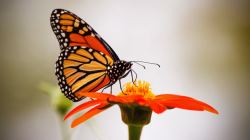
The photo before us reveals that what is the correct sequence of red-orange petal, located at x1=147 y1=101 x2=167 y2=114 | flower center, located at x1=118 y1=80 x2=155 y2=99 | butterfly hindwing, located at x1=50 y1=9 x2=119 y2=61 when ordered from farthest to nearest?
1. butterfly hindwing, located at x1=50 y1=9 x2=119 y2=61
2. flower center, located at x1=118 y1=80 x2=155 y2=99
3. red-orange petal, located at x1=147 y1=101 x2=167 y2=114

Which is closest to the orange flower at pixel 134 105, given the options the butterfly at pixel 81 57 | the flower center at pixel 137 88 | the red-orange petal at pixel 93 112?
the red-orange petal at pixel 93 112

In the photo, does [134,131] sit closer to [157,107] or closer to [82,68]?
[157,107]

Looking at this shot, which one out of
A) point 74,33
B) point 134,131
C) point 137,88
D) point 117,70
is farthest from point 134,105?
point 74,33

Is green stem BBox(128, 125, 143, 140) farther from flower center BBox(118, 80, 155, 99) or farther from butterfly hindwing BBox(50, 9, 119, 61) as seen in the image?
butterfly hindwing BBox(50, 9, 119, 61)

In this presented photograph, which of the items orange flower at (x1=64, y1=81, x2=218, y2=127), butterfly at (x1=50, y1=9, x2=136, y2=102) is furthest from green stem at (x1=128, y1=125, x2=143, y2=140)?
butterfly at (x1=50, y1=9, x2=136, y2=102)

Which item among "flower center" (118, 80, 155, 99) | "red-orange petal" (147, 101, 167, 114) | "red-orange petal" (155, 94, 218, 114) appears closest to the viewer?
"red-orange petal" (147, 101, 167, 114)

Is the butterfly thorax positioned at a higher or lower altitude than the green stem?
higher

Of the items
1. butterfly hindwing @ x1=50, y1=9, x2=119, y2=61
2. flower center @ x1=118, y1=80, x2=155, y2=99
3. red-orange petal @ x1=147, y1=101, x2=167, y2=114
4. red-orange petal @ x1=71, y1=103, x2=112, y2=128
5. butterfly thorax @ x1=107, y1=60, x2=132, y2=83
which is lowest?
red-orange petal @ x1=71, y1=103, x2=112, y2=128
